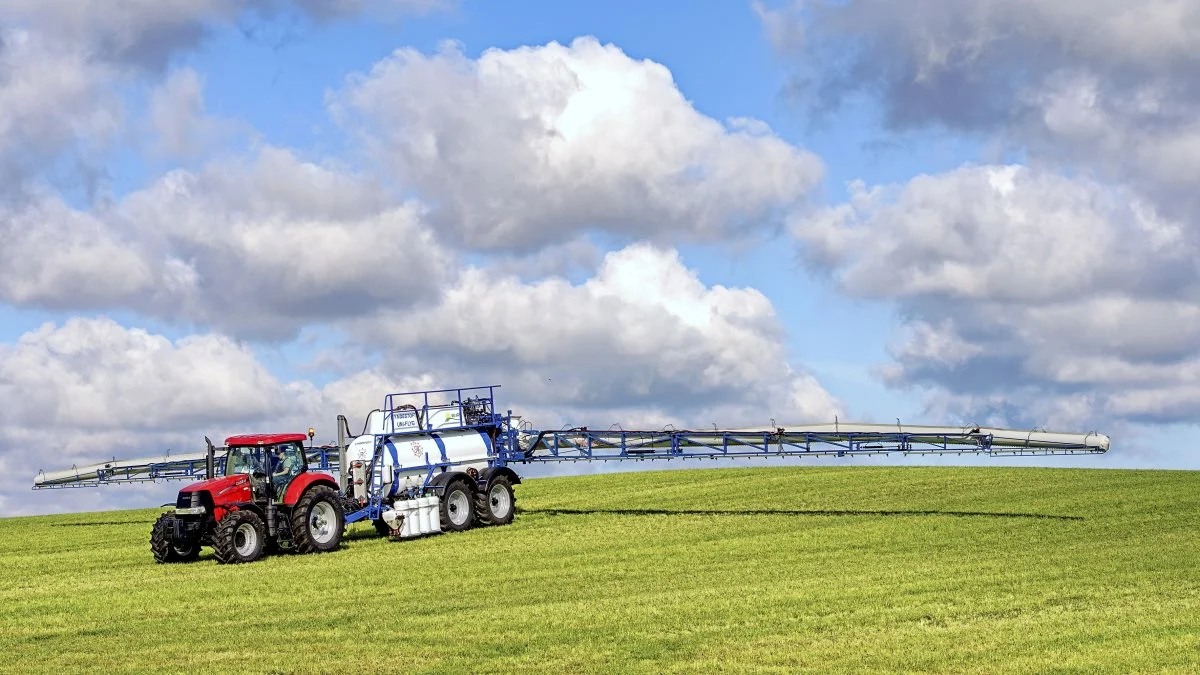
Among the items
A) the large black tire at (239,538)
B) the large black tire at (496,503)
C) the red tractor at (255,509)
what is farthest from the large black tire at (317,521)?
the large black tire at (496,503)

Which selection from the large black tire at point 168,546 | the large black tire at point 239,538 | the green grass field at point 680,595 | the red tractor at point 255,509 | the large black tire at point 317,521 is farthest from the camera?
the large black tire at point 317,521

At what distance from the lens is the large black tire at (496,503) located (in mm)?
35625

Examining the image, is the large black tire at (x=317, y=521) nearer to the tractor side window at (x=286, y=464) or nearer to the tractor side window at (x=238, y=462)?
the tractor side window at (x=286, y=464)

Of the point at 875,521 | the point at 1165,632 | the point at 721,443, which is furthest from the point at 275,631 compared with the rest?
the point at 721,443

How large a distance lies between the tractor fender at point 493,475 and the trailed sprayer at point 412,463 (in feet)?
0.13

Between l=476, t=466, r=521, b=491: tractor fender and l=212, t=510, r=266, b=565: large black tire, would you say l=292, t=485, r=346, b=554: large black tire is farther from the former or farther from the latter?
l=476, t=466, r=521, b=491: tractor fender

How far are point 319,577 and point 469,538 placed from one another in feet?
24.8

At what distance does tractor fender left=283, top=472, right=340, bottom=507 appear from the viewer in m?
30.2

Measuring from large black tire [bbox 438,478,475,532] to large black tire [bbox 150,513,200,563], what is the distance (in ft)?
22.2

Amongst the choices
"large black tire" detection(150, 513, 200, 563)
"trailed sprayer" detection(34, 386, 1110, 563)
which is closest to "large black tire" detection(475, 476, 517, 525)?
"trailed sprayer" detection(34, 386, 1110, 563)

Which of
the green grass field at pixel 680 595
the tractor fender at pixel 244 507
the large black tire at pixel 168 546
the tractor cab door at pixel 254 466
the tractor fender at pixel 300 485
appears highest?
the tractor cab door at pixel 254 466

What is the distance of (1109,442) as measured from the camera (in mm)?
36938

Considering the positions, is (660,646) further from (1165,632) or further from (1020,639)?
(1165,632)

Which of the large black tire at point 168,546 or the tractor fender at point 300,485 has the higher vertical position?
the tractor fender at point 300,485
